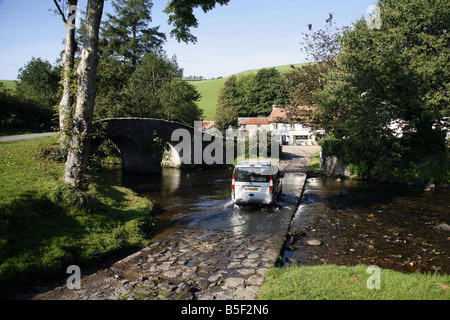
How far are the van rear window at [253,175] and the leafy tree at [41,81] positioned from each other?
41465 mm

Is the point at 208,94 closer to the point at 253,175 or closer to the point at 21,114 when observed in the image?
the point at 21,114

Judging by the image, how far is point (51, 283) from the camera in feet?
23.5

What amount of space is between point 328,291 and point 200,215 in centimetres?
869

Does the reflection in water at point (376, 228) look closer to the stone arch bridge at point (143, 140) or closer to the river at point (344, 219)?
the river at point (344, 219)

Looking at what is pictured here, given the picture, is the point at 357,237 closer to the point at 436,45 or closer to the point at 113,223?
the point at 113,223

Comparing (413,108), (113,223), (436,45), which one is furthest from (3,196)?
(436,45)

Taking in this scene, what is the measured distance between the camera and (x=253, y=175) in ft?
46.0

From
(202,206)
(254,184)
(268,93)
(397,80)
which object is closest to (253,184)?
(254,184)

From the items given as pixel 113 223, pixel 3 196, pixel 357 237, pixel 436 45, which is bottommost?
pixel 357 237

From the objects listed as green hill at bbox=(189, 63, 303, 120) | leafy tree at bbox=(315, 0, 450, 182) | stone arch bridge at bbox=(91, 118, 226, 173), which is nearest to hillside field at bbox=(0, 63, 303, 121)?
green hill at bbox=(189, 63, 303, 120)

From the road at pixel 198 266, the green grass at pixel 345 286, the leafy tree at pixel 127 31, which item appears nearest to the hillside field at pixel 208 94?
the leafy tree at pixel 127 31

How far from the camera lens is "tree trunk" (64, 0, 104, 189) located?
399 inches

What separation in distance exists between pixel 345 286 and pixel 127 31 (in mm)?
59515

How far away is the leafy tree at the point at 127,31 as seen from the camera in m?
53.8
